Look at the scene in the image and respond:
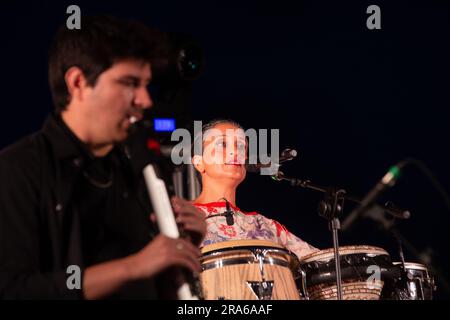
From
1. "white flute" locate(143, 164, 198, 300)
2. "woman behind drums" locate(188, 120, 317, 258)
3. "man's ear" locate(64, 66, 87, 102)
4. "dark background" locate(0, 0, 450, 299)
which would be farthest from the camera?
"dark background" locate(0, 0, 450, 299)

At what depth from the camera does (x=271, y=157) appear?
342 cm

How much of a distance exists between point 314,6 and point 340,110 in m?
0.78

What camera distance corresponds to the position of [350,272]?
348 centimetres

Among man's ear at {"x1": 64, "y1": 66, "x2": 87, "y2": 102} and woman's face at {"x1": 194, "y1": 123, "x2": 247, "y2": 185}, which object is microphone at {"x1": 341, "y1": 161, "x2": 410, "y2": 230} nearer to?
man's ear at {"x1": 64, "y1": 66, "x2": 87, "y2": 102}

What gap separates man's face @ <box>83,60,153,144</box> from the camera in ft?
6.30

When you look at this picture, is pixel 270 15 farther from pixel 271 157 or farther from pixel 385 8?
pixel 271 157

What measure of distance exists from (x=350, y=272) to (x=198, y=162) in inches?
42.4

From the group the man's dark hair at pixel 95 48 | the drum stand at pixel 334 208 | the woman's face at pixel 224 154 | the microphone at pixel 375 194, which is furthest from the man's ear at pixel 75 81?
the woman's face at pixel 224 154

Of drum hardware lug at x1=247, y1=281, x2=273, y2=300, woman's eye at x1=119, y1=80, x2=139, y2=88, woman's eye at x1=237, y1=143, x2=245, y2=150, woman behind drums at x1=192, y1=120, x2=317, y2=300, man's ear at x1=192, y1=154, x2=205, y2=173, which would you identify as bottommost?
drum hardware lug at x1=247, y1=281, x2=273, y2=300

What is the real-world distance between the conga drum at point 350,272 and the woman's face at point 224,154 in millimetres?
638

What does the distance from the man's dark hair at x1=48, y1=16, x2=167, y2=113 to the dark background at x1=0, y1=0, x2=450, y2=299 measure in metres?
2.66

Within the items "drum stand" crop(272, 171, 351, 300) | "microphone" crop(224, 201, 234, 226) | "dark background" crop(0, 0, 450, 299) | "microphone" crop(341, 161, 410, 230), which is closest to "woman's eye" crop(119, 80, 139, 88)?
"microphone" crop(341, 161, 410, 230)

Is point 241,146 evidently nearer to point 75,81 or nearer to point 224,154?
point 224,154

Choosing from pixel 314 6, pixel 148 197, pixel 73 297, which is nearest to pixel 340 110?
pixel 314 6
